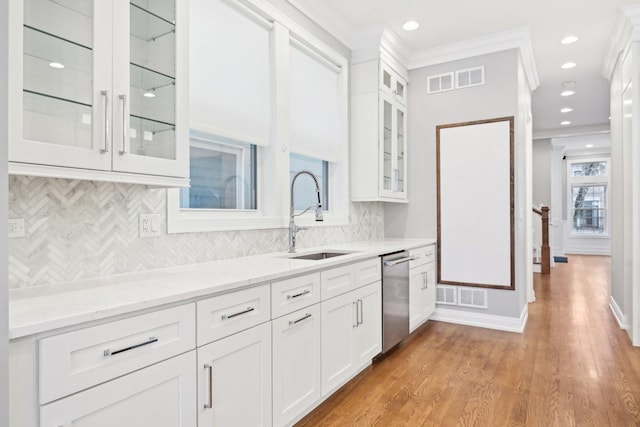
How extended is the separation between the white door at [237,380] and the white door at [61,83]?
886 millimetres

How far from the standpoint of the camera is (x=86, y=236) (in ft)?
5.76

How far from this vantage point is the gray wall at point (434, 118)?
402 centimetres

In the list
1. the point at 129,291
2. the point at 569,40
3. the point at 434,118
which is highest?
the point at 569,40

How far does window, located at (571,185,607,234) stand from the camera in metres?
10.9

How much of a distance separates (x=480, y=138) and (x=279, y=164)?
2378 mm

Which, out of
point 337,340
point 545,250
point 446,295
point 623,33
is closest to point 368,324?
point 337,340

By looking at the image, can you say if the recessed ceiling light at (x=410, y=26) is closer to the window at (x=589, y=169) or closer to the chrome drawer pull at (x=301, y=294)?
the chrome drawer pull at (x=301, y=294)

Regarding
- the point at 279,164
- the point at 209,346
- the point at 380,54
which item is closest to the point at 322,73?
the point at 380,54

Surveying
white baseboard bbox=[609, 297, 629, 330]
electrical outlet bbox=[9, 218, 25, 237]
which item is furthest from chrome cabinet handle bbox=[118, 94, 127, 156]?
white baseboard bbox=[609, 297, 629, 330]

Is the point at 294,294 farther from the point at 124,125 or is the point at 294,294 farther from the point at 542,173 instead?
the point at 542,173

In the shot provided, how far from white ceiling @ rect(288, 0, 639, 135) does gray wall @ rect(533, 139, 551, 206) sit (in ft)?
14.5

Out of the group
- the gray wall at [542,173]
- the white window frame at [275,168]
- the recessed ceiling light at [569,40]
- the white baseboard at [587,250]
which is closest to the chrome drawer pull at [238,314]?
the white window frame at [275,168]

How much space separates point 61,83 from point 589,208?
1289cm

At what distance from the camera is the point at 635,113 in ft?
11.3
